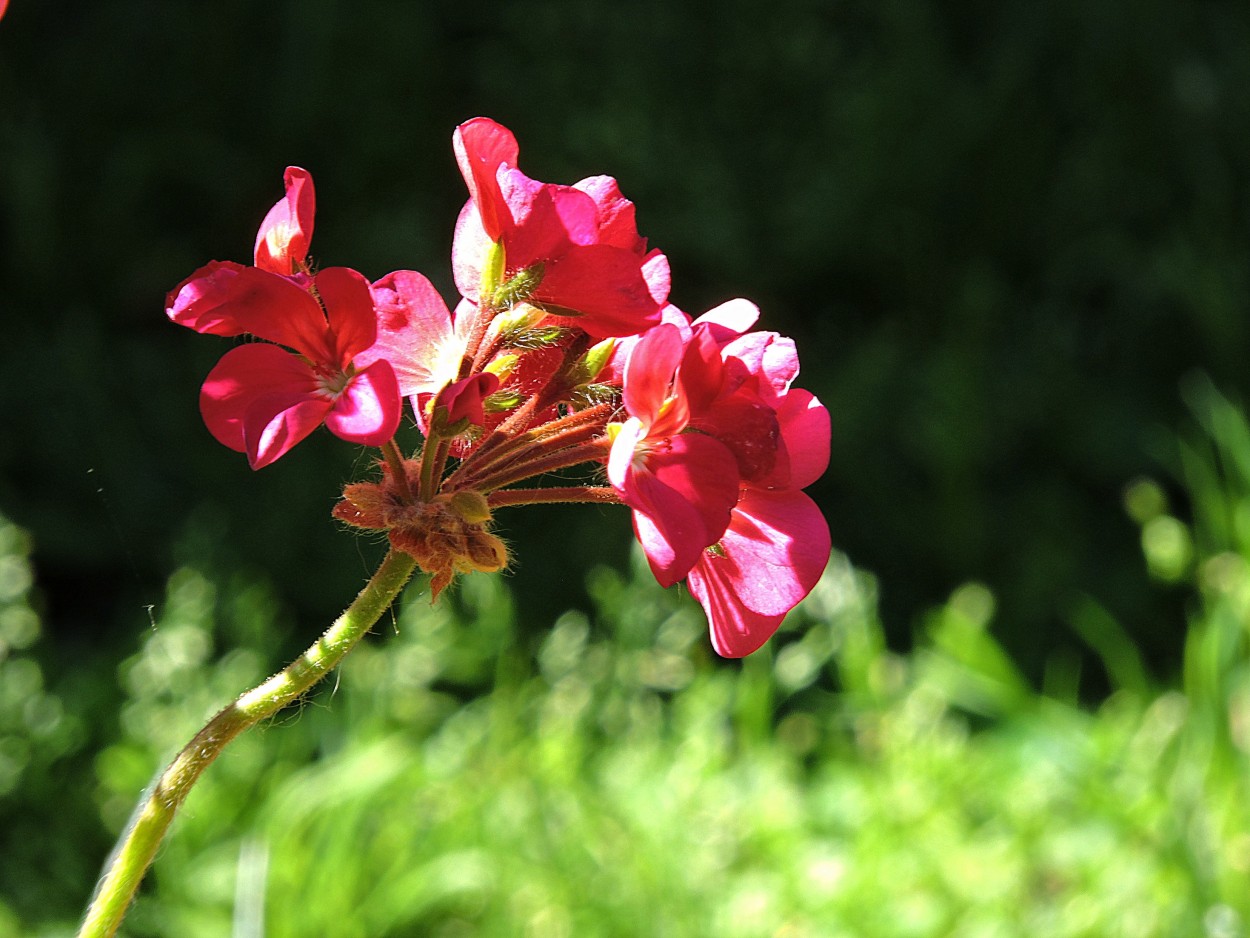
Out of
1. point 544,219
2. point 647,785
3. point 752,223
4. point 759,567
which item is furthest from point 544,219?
point 752,223

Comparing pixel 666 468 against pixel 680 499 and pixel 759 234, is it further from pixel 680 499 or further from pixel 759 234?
pixel 759 234

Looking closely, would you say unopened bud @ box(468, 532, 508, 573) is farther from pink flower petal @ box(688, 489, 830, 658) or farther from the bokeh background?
the bokeh background

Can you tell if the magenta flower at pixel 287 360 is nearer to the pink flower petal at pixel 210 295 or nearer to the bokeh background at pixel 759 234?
the pink flower petal at pixel 210 295

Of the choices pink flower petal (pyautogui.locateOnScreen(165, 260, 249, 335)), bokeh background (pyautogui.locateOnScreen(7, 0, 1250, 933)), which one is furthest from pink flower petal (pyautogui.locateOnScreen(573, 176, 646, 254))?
bokeh background (pyautogui.locateOnScreen(7, 0, 1250, 933))

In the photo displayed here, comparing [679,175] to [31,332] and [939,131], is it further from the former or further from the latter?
[31,332]

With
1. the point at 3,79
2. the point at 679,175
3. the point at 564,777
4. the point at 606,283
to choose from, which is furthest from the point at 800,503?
the point at 3,79
